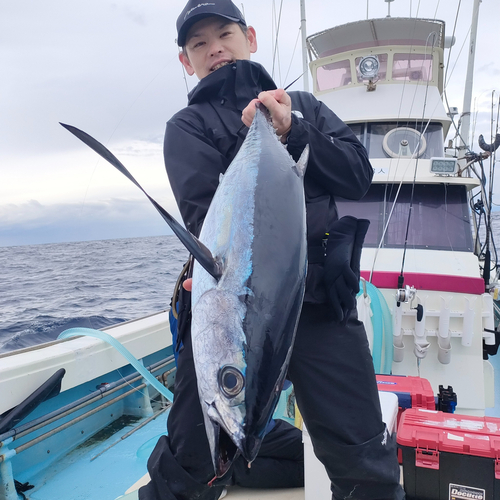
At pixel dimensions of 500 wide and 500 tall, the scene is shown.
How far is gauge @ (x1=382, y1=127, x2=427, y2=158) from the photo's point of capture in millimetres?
5090

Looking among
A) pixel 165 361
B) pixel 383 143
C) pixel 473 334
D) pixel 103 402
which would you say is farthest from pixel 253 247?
pixel 383 143

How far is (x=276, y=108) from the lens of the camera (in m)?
1.24

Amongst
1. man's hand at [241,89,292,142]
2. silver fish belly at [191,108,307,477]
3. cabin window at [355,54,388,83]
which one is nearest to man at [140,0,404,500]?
man's hand at [241,89,292,142]

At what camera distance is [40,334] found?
20.1ft

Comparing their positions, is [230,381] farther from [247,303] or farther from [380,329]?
[380,329]

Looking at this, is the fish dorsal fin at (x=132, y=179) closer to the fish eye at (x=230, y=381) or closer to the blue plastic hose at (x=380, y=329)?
the fish eye at (x=230, y=381)

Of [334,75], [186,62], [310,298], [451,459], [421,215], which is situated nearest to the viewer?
[310,298]

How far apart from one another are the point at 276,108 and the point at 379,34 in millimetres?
5986

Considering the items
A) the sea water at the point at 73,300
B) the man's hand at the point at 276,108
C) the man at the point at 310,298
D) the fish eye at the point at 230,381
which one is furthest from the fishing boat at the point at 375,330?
the sea water at the point at 73,300

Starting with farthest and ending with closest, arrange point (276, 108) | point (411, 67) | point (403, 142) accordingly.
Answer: point (411, 67), point (403, 142), point (276, 108)

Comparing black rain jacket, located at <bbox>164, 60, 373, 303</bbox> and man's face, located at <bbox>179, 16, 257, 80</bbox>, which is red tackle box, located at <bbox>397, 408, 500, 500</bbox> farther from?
man's face, located at <bbox>179, 16, 257, 80</bbox>

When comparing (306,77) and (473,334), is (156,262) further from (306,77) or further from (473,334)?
(473,334)

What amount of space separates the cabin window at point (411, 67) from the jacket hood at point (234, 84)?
16.4 feet

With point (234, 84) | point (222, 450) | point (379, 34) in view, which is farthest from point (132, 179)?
point (379, 34)
